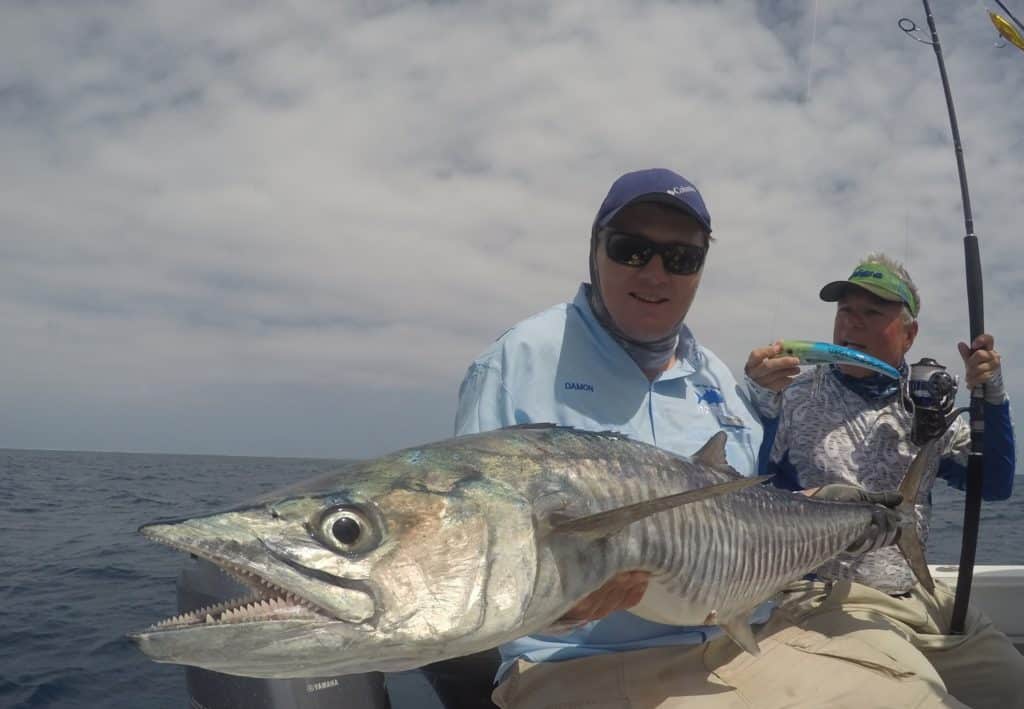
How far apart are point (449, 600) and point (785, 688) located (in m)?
1.70

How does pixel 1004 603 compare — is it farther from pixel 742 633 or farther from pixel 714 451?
pixel 714 451

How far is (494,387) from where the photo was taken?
2725 mm

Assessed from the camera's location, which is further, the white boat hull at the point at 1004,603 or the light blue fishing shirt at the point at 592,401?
the white boat hull at the point at 1004,603

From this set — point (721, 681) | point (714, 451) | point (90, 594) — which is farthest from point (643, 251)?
point (90, 594)

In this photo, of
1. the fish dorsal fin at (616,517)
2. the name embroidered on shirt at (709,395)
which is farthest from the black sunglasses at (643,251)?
the fish dorsal fin at (616,517)

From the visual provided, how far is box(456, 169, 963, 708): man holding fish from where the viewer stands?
2479 millimetres

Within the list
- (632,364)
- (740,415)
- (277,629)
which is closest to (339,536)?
(277,629)

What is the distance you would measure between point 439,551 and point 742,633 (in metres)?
1.51

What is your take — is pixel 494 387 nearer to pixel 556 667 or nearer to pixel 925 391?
pixel 556 667

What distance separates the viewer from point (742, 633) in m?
2.52

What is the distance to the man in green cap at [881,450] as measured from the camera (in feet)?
11.1

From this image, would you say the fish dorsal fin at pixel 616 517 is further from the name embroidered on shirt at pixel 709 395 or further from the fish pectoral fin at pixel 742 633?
the name embroidered on shirt at pixel 709 395

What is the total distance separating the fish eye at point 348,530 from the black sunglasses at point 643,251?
182 centimetres

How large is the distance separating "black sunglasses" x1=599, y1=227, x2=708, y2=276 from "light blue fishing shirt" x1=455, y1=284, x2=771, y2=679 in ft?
0.99
